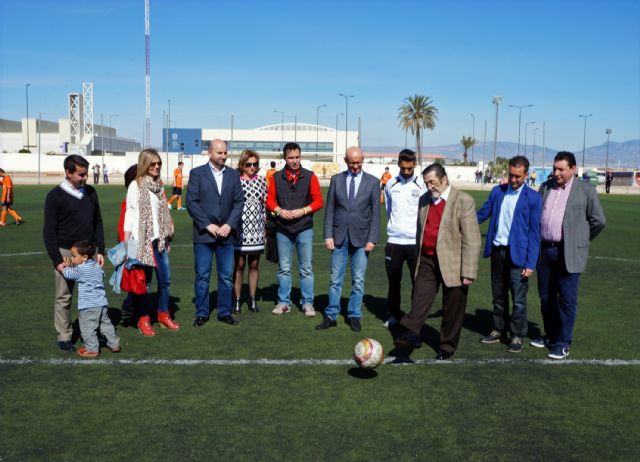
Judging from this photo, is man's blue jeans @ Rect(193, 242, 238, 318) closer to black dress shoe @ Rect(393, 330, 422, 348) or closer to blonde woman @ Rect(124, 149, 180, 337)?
blonde woman @ Rect(124, 149, 180, 337)

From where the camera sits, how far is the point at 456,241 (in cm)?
616

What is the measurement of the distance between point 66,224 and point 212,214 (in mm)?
1687

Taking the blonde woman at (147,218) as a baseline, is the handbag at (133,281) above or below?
below

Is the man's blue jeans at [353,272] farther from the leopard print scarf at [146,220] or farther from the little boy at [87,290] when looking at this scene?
the little boy at [87,290]

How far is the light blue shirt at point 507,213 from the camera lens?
258 inches

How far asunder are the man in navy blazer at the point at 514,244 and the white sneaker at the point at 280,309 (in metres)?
2.58

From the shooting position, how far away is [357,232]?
7.41m

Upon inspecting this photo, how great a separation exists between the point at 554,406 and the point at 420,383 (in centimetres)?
114

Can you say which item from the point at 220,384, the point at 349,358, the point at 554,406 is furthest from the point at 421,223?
the point at 220,384

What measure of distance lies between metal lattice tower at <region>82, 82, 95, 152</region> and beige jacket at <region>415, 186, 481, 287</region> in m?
108

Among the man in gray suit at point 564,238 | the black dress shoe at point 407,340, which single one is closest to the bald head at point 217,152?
the black dress shoe at point 407,340

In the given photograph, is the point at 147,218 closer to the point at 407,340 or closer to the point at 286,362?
the point at 286,362

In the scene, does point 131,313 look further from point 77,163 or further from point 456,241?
point 456,241

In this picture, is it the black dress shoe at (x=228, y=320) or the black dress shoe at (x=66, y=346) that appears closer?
the black dress shoe at (x=66, y=346)
